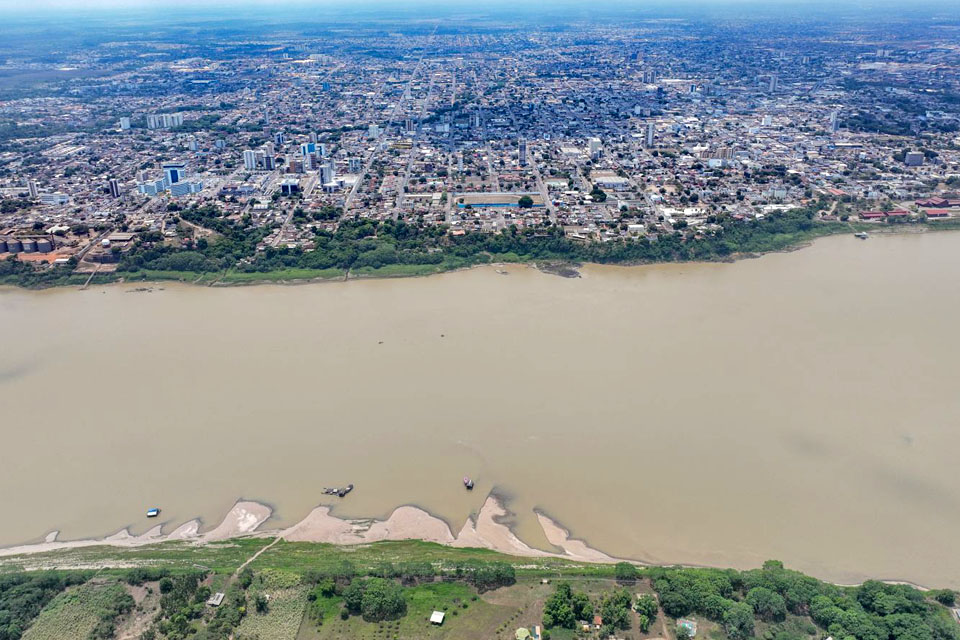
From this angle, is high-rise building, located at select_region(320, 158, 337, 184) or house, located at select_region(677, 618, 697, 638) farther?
high-rise building, located at select_region(320, 158, 337, 184)

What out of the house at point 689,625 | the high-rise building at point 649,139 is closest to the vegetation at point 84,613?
the house at point 689,625

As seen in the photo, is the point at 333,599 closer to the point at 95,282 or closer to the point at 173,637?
the point at 173,637

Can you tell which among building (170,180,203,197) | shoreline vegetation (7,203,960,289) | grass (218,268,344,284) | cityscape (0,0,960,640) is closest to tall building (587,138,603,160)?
→ cityscape (0,0,960,640)

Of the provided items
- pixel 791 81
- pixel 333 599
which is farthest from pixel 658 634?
pixel 791 81

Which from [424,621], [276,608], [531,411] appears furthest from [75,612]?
[531,411]

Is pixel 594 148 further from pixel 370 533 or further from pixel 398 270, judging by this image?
pixel 370 533

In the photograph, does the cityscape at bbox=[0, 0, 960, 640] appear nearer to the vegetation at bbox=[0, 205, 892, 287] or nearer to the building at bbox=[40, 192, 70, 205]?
the vegetation at bbox=[0, 205, 892, 287]
